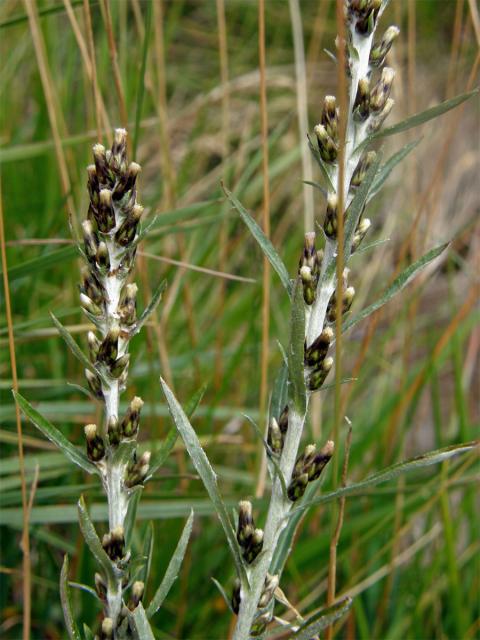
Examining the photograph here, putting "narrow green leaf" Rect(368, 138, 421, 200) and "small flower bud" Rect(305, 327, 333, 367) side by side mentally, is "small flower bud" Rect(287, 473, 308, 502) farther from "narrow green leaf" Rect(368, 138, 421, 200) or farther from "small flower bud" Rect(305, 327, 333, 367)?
"narrow green leaf" Rect(368, 138, 421, 200)

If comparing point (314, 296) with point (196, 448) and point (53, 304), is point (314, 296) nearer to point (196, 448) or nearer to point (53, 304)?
point (196, 448)

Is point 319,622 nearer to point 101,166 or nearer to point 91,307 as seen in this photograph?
point 91,307

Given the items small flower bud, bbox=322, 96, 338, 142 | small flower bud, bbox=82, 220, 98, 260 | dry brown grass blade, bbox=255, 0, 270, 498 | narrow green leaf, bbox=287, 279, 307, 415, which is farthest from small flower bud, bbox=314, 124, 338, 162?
dry brown grass blade, bbox=255, 0, 270, 498

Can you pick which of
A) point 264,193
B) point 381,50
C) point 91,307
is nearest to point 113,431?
point 91,307

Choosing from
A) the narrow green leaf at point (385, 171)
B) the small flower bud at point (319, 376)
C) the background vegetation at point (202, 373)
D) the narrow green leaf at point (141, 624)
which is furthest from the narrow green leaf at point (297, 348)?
the background vegetation at point (202, 373)

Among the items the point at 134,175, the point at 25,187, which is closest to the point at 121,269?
the point at 134,175

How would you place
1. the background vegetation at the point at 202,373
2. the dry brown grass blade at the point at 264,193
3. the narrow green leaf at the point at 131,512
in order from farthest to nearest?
the background vegetation at the point at 202,373, the dry brown grass blade at the point at 264,193, the narrow green leaf at the point at 131,512

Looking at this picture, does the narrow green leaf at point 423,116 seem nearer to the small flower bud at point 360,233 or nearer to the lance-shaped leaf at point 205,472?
the small flower bud at point 360,233
